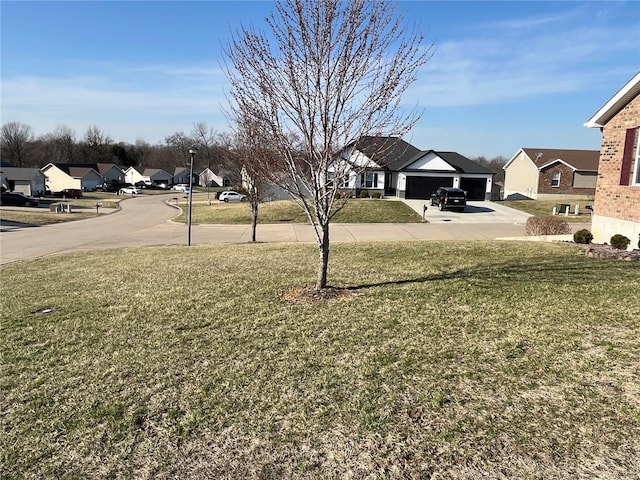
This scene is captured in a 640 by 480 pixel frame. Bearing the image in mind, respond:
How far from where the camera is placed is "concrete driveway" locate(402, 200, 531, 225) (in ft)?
84.6

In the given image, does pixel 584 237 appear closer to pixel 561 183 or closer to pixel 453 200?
pixel 453 200

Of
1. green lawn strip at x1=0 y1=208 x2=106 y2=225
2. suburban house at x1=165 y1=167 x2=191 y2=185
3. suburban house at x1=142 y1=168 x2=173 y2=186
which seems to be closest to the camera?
green lawn strip at x1=0 y1=208 x2=106 y2=225

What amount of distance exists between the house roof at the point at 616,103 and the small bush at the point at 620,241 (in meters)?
3.43

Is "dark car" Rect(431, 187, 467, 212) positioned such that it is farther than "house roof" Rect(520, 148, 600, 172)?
No

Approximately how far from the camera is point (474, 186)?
35.2 meters

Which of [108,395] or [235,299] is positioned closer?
[108,395]

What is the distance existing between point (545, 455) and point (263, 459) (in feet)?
6.12

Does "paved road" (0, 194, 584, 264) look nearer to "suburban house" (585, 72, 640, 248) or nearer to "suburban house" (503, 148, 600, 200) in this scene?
"suburban house" (585, 72, 640, 248)

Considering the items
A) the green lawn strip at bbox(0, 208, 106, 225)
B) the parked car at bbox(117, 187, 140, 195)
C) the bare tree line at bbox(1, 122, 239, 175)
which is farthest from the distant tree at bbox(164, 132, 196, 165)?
the green lawn strip at bbox(0, 208, 106, 225)

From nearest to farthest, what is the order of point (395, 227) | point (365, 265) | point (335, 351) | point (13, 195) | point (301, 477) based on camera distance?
point (301, 477)
point (335, 351)
point (365, 265)
point (395, 227)
point (13, 195)

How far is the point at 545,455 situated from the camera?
2674 mm

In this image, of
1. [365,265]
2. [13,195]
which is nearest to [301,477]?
[365,265]

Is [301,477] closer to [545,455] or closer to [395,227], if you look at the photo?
[545,455]

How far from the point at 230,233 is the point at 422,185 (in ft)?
62.5
